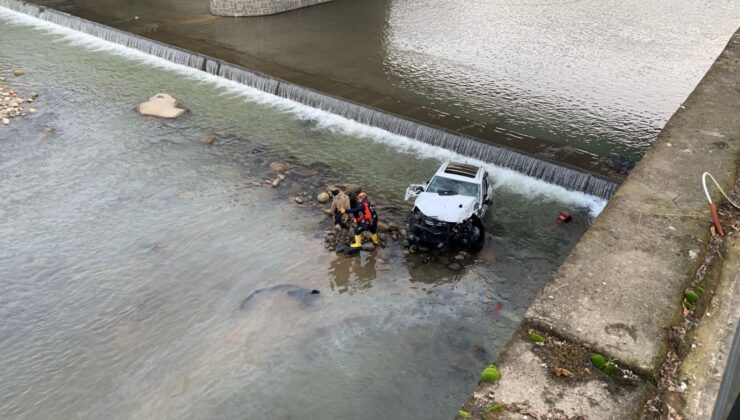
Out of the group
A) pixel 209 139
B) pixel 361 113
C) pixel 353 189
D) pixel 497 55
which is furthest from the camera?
pixel 497 55

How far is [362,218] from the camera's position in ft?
43.1

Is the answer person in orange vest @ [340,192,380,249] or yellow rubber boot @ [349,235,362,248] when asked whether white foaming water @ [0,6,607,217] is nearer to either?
person in orange vest @ [340,192,380,249]

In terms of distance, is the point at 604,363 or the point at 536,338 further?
the point at 536,338

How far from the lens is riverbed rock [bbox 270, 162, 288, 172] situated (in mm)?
16578

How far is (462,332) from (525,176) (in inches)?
235

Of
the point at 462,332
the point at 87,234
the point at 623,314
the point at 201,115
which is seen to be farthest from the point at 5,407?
the point at 201,115

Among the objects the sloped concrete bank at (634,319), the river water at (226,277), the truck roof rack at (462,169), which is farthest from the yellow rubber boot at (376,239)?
the sloped concrete bank at (634,319)

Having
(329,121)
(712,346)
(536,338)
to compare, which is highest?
(712,346)

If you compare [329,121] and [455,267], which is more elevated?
[329,121]

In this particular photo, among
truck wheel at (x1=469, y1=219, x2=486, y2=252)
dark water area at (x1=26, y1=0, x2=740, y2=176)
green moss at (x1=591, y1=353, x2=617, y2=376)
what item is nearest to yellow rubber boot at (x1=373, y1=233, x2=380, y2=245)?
truck wheel at (x1=469, y1=219, x2=486, y2=252)

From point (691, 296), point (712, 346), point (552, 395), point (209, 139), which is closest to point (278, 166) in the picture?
point (209, 139)

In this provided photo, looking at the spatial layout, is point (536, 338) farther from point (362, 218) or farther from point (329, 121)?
point (329, 121)

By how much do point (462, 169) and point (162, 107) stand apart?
Result: 10.3 m

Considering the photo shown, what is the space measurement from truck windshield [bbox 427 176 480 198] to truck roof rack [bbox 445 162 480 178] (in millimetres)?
292
